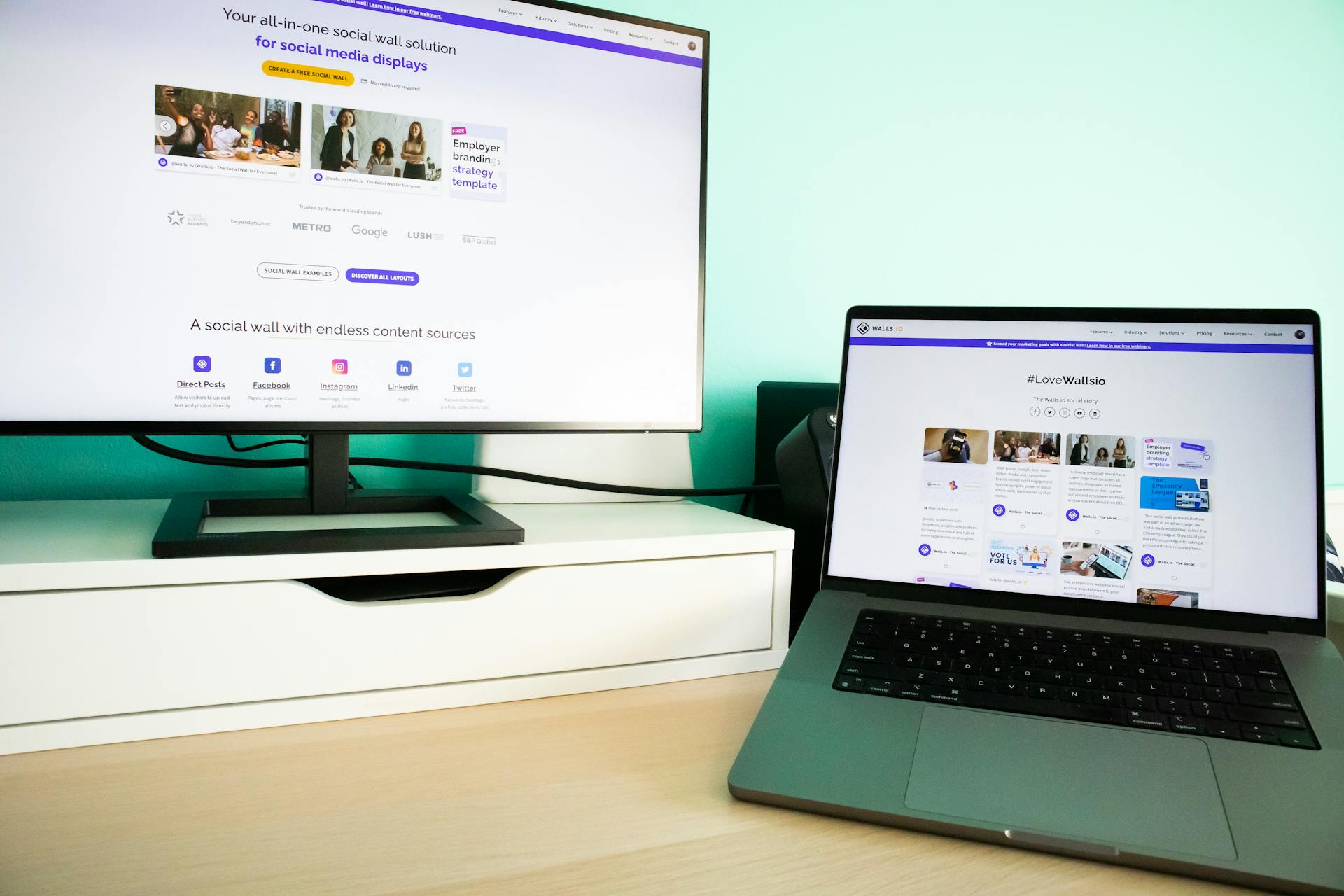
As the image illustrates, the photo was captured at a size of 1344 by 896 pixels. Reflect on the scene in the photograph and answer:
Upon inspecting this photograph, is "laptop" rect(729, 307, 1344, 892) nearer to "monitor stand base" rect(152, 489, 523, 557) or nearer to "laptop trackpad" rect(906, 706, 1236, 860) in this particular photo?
"laptop trackpad" rect(906, 706, 1236, 860)

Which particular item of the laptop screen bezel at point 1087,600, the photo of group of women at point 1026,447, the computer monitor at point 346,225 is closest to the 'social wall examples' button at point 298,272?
the computer monitor at point 346,225

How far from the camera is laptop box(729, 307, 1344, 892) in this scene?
434 mm

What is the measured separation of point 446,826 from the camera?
441 mm

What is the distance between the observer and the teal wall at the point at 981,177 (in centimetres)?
100

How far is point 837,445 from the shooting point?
657 mm

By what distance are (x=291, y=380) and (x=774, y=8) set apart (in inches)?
28.6

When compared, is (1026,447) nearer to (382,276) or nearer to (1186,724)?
(1186,724)

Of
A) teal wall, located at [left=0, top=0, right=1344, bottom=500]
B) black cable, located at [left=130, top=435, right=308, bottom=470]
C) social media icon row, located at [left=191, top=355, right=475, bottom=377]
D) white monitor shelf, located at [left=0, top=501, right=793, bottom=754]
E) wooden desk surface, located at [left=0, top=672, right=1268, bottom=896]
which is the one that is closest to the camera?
wooden desk surface, located at [left=0, top=672, right=1268, bottom=896]

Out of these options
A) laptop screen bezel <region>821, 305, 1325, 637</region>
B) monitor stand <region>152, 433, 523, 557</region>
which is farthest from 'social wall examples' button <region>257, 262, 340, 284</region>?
laptop screen bezel <region>821, 305, 1325, 637</region>

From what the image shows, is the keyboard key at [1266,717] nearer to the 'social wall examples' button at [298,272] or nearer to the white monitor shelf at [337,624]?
the white monitor shelf at [337,624]

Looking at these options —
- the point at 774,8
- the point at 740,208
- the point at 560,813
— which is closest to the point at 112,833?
the point at 560,813

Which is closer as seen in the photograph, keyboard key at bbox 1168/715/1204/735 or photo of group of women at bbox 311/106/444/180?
keyboard key at bbox 1168/715/1204/735

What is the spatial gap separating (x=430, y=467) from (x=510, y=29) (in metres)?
0.38

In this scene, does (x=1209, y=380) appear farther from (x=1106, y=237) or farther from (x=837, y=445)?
(x=1106, y=237)
